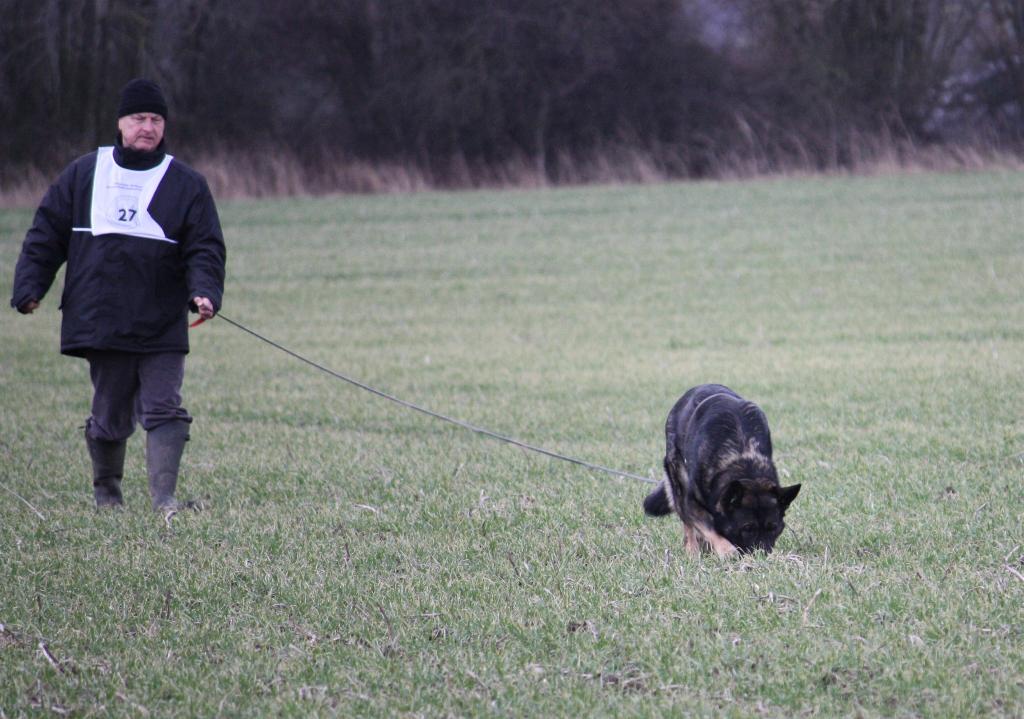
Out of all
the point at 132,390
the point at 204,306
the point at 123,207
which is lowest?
the point at 132,390

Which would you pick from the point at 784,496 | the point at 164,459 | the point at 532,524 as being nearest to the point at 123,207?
the point at 164,459

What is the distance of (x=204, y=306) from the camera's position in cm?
655

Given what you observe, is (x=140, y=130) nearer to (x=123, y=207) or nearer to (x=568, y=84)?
(x=123, y=207)

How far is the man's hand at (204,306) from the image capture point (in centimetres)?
655

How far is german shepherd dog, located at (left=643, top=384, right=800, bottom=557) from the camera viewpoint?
5.41 m

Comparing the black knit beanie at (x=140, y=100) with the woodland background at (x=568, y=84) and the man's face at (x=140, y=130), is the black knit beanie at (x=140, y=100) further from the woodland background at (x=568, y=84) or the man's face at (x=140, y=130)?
the woodland background at (x=568, y=84)

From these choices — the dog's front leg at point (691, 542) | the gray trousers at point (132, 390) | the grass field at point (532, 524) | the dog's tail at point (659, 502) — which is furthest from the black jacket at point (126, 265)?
the dog's front leg at point (691, 542)

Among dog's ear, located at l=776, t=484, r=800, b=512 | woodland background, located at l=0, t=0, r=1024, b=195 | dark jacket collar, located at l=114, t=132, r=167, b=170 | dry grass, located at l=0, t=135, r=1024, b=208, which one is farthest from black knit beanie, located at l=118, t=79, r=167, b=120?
woodland background, located at l=0, t=0, r=1024, b=195

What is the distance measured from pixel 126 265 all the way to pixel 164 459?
0.98m

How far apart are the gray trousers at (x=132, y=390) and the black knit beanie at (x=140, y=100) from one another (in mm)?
1194

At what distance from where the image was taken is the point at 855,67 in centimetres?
3500

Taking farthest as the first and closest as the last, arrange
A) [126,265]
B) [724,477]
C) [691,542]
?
[126,265], [691,542], [724,477]

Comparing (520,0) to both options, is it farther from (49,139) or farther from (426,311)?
(426,311)

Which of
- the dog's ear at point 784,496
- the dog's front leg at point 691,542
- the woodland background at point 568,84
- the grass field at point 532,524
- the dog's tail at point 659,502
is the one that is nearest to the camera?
the grass field at point 532,524
